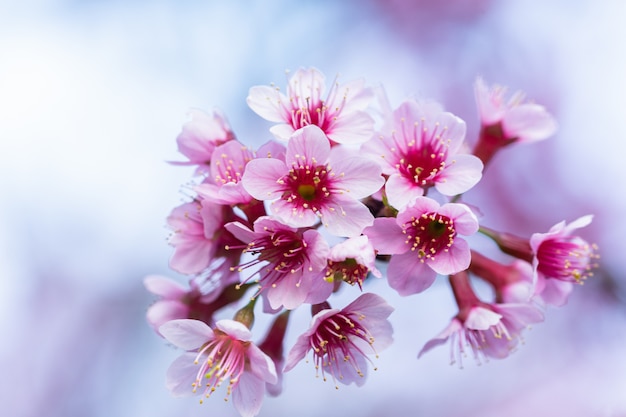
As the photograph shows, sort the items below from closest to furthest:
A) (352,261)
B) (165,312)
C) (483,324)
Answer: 1. (352,261)
2. (483,324)
3. (165,312)

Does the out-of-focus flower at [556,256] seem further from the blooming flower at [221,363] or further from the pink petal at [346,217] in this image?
the blooming flower at [221,363]

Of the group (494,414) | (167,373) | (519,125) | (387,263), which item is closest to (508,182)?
(494,414)

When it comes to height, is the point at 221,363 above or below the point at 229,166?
below

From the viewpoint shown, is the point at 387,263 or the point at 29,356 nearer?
the point at 387,263

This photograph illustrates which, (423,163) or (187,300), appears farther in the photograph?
(187,300)

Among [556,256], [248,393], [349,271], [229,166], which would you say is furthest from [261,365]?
[556,256]

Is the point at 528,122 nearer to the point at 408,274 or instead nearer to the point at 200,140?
the point at 408,274

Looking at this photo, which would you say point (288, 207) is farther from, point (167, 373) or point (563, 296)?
point (563, 296)
